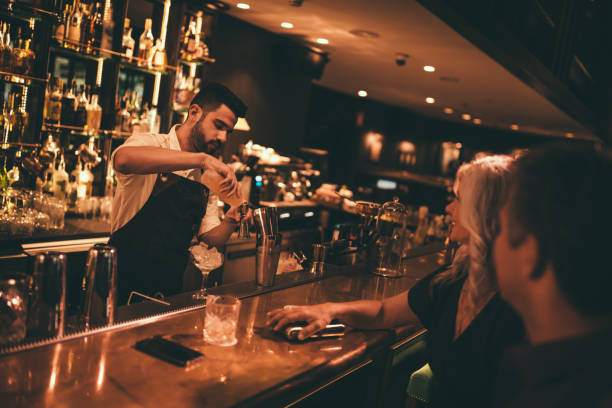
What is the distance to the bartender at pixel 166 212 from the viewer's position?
7.54ft

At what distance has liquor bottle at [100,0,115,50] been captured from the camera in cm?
367

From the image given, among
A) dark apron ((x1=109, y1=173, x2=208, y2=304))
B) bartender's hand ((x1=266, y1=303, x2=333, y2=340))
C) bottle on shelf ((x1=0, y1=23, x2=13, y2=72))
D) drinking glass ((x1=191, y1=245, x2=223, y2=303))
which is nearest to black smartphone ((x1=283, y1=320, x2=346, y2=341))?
bartender's hand ((x1=266, y1=303, x2=333, y2=340))

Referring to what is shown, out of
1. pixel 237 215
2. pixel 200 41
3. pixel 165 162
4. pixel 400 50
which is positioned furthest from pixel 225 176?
pixel 400 50

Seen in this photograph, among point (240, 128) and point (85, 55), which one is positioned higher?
point (85, 55)

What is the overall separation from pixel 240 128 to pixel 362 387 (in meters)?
3.09

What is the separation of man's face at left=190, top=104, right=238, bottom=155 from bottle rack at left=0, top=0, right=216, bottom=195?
1.53 meters

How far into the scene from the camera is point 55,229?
3404 millimetres

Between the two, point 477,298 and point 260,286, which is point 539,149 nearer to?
point 477,298

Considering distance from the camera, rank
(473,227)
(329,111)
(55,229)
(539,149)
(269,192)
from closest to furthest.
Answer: (539,149), (473,227), (55,229), (269,192), (329,111)

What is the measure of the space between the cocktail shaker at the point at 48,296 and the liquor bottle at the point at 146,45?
289 centimetres

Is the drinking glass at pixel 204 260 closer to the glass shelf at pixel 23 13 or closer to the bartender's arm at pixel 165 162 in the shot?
Answer: the bartender's arm at pixel 165 162

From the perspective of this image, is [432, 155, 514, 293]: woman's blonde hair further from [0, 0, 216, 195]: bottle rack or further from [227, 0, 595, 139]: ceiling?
[0, 0, 216, 195]: bottle rack

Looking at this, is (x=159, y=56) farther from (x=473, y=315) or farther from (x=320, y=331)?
(x=473, y=315)

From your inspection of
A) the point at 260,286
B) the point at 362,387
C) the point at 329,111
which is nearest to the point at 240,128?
the point at 260,286
